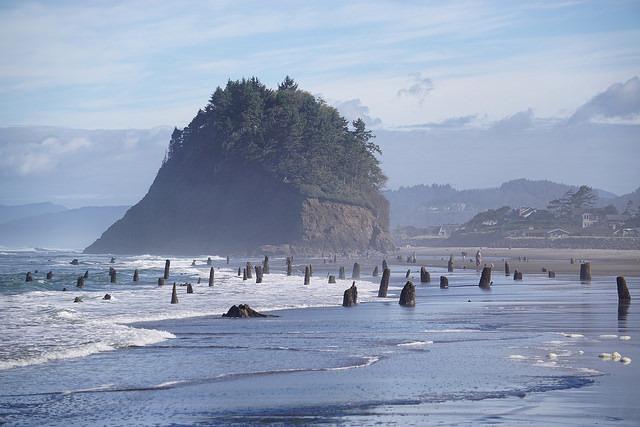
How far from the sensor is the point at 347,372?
18.0m

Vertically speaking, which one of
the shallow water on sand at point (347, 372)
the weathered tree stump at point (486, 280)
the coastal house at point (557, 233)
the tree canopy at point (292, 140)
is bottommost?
the shallow water on sand at point (347, 372)

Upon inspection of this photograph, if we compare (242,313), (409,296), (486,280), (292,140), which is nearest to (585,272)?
(486,280)

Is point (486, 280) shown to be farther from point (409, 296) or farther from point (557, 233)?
point (557, 233)

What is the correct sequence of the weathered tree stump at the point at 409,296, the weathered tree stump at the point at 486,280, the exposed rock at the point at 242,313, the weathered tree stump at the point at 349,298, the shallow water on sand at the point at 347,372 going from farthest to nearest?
the weathered tree stump at the point at 486,280 < the weathered tree stump at the point at 349,298 < the weathered tree stump at the point at 409,296 < the exposed rock at the point at 242,313 < the shallow water on sand at the point at 347,372

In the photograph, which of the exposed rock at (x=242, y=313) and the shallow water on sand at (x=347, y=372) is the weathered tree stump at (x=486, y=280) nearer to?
the shallow water on sand at (x=347, y=372)

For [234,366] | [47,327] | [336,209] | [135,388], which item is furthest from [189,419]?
[336,209]

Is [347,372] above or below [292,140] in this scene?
below

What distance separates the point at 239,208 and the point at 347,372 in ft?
443

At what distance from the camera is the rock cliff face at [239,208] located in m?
141

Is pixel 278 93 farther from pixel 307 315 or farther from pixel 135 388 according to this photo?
pixel 135 388

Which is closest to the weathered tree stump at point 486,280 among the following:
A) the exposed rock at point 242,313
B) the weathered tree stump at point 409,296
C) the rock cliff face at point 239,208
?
the weathered tree stump at point 409,296

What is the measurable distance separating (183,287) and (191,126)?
12381cm

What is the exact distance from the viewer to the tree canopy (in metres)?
148

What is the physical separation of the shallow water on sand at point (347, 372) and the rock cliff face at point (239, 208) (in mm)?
107394
